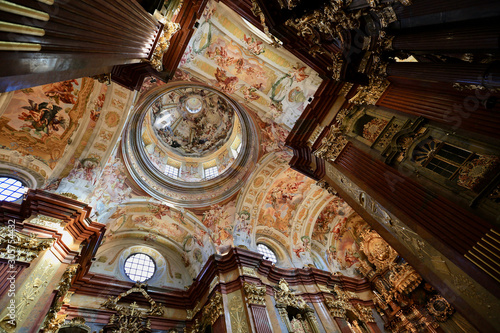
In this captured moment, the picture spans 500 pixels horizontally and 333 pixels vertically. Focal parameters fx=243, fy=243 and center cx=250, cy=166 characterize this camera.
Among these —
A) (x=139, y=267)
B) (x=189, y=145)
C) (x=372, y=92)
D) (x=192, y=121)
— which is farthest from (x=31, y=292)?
(x=192, y=121)

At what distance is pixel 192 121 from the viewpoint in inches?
A: 734

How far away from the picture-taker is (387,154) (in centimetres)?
615

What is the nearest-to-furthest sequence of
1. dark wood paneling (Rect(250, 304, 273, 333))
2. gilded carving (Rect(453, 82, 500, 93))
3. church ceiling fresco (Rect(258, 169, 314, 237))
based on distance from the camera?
gilded carving (Rect(453, 82, 500, 93)) → dark wood paneling (Rect(250, 304, 273, 333)) → church ceiling fresco (Rect(258, 169, 314, 237))

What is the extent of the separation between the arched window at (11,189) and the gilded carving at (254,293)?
8990 millimetres

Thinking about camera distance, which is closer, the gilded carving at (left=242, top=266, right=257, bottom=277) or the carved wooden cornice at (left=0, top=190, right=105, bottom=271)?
the carved wooden cornice at (left=0, top=190, right=105, bottom=271)

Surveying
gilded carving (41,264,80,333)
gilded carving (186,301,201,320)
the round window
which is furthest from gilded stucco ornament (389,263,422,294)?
gilded carving (41,264,80,333)

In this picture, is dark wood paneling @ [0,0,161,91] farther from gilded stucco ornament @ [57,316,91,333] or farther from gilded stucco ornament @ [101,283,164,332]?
gilded stucco ornament @ [101,283,164,332]

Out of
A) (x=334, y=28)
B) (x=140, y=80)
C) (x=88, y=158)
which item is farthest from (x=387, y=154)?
(x=88, y=158)

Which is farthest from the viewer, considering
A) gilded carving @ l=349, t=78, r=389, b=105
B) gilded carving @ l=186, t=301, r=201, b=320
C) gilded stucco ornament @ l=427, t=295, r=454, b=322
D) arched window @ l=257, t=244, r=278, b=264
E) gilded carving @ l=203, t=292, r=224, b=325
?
arched window @ l=257, t=244, r=278, b=264

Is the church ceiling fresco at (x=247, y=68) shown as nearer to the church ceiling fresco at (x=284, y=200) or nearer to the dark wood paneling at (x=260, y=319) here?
the church ceiling fresco at (x=284, y=200)

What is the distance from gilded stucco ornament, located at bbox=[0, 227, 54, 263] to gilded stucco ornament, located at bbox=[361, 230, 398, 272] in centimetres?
1348

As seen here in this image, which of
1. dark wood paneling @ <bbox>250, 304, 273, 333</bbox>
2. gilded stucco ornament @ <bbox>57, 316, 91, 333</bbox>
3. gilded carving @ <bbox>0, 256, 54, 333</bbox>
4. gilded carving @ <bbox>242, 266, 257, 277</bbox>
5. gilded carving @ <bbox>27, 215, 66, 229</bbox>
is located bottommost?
dark wood paneling @ <bbox>250, 304, 273, 333</bbox>

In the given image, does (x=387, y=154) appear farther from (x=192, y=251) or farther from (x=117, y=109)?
(x=192, y=251)

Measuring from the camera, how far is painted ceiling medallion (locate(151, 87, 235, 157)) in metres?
16.7
